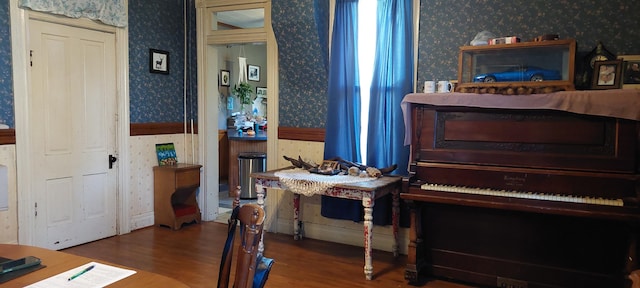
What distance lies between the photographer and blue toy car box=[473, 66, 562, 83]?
3068 mm

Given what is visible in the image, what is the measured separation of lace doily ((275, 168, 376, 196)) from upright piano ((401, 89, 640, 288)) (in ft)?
1.75

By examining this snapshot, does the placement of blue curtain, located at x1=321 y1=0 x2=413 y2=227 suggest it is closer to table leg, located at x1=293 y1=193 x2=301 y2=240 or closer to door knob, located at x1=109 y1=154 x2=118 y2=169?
table leg, located at x1=293 y1=193 x2=301 y2=240

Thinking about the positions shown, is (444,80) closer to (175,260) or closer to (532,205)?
(532,205)

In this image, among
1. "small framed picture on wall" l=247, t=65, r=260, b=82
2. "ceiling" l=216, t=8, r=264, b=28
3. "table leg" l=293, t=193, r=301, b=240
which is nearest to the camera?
"table leg" l=293, t=193, r=301, b=240

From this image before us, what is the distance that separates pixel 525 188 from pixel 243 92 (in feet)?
17.8

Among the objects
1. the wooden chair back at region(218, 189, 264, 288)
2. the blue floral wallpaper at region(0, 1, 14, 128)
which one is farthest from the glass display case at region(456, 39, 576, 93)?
the blue floral wallpaper at region(0, 1, 14, 128)

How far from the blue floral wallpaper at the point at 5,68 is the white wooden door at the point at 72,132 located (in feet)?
0.52

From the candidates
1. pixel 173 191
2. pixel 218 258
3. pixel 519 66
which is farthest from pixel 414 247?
pixel 173 191

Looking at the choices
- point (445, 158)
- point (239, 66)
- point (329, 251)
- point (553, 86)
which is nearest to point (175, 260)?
point (329, 251)

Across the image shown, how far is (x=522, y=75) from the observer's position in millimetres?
3119

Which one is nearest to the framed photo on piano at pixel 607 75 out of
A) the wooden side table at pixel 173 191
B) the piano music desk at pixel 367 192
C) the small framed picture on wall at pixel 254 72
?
the piano music desk at pixel 367 192

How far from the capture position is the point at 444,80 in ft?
12.2

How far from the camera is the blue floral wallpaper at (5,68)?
138 inches

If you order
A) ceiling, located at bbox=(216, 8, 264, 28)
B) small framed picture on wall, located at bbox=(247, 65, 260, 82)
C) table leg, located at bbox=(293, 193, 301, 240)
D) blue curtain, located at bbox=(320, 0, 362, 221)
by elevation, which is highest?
ceiling, located at bbox=(216, 8, 264, 28)
